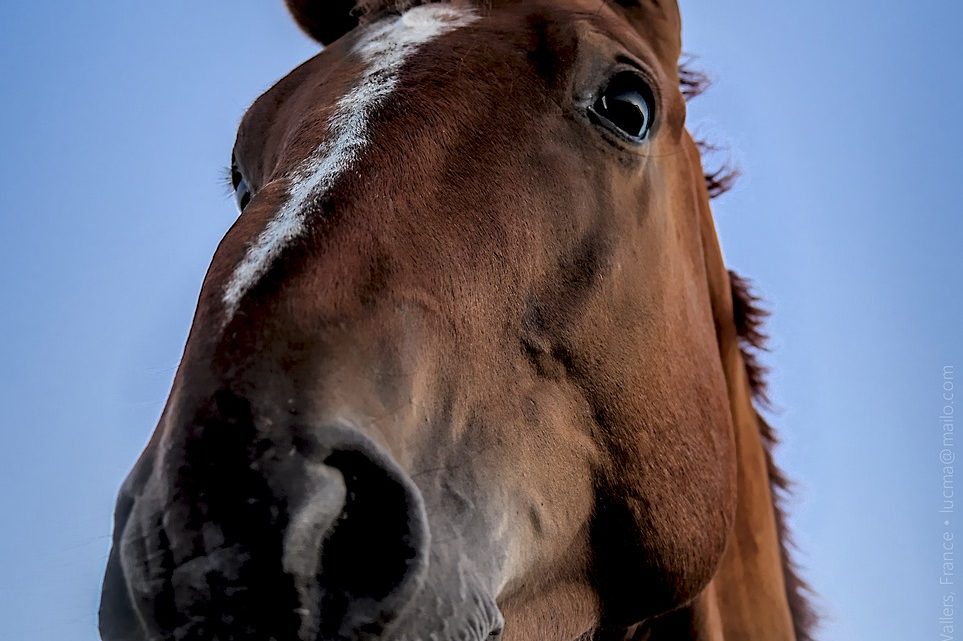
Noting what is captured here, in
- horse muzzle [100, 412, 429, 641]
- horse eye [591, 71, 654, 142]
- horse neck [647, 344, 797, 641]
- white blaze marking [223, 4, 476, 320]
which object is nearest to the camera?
horse muzzle [100, 412, 429, 641]

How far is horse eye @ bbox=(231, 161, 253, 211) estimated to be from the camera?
8.54ft

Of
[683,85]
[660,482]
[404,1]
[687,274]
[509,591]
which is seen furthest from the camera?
[683,85]

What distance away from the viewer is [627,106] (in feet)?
7.09

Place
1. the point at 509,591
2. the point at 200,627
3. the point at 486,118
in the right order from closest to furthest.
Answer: the point at 200,627 → the point at 509,591 → the point at 486,118

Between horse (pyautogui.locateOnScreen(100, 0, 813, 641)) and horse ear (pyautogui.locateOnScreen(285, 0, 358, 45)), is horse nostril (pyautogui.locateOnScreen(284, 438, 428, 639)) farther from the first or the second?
horse ear (pyautogui.locateOnScreen(285, 0, 358, 45))

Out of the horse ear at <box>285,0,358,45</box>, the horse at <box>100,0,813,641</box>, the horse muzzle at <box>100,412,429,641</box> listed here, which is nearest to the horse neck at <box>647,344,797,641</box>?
the horse at <box>100,0,813,641</box>

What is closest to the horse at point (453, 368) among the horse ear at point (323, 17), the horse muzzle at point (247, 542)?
the horse muzzle at point (247, 542)

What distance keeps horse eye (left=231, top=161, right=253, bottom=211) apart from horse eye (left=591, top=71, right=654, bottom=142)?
3.69 ft

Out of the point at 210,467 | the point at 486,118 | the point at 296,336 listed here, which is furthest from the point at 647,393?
the point at 210,467

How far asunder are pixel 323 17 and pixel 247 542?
2385mm

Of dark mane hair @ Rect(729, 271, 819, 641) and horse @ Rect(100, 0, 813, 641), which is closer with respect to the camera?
horse @ Rect(100, 0, 813, 641)

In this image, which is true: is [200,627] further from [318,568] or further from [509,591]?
[509,591]

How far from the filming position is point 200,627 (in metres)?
1.22

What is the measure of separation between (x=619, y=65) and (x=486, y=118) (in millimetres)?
464
